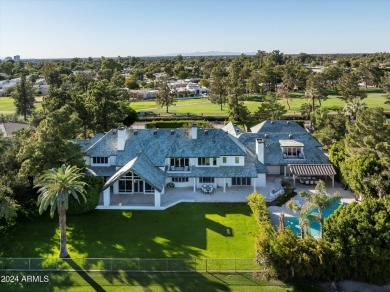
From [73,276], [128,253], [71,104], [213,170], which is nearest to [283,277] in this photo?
[128,253]

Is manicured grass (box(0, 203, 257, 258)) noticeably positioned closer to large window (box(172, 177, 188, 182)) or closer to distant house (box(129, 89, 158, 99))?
large window (box(172, 177, 188, 182))

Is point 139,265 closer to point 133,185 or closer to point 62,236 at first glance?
point 62,236

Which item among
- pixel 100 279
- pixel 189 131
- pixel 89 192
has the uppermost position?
pixel 189 131

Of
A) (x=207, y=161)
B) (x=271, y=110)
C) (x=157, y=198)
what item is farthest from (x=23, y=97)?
(x=157, y=198)

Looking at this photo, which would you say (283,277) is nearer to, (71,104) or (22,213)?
(22,213)

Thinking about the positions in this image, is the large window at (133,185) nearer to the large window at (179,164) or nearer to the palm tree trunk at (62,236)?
the large window at (179,164)

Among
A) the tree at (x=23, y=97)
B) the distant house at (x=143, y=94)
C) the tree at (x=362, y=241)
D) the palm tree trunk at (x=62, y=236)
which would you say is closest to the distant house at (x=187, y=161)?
the palm tree trunk at (x=62, y=236)
